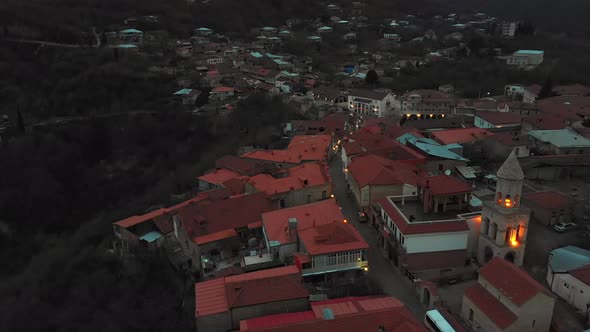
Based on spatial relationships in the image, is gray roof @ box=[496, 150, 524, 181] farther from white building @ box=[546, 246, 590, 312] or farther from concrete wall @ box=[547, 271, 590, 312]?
concrete wall @ box=[547, 271, 590, 312]

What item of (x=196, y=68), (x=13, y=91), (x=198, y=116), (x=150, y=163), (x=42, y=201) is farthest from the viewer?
(x=196, y=68)

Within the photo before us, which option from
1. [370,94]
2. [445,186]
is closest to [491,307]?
[445,186]

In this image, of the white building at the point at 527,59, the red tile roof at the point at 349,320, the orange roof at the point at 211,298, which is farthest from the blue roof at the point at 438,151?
the white building at the point at 527,59

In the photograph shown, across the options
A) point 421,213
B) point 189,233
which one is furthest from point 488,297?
point 189,233

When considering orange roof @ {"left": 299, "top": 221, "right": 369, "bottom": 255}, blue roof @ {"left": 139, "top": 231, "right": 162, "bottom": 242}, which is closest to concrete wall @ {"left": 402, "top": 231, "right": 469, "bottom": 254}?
orange roof @ {"left": 299, "top": 221, "right": 369, "bottom": 255}

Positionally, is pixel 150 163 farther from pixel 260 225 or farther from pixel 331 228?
pixel 331 228
